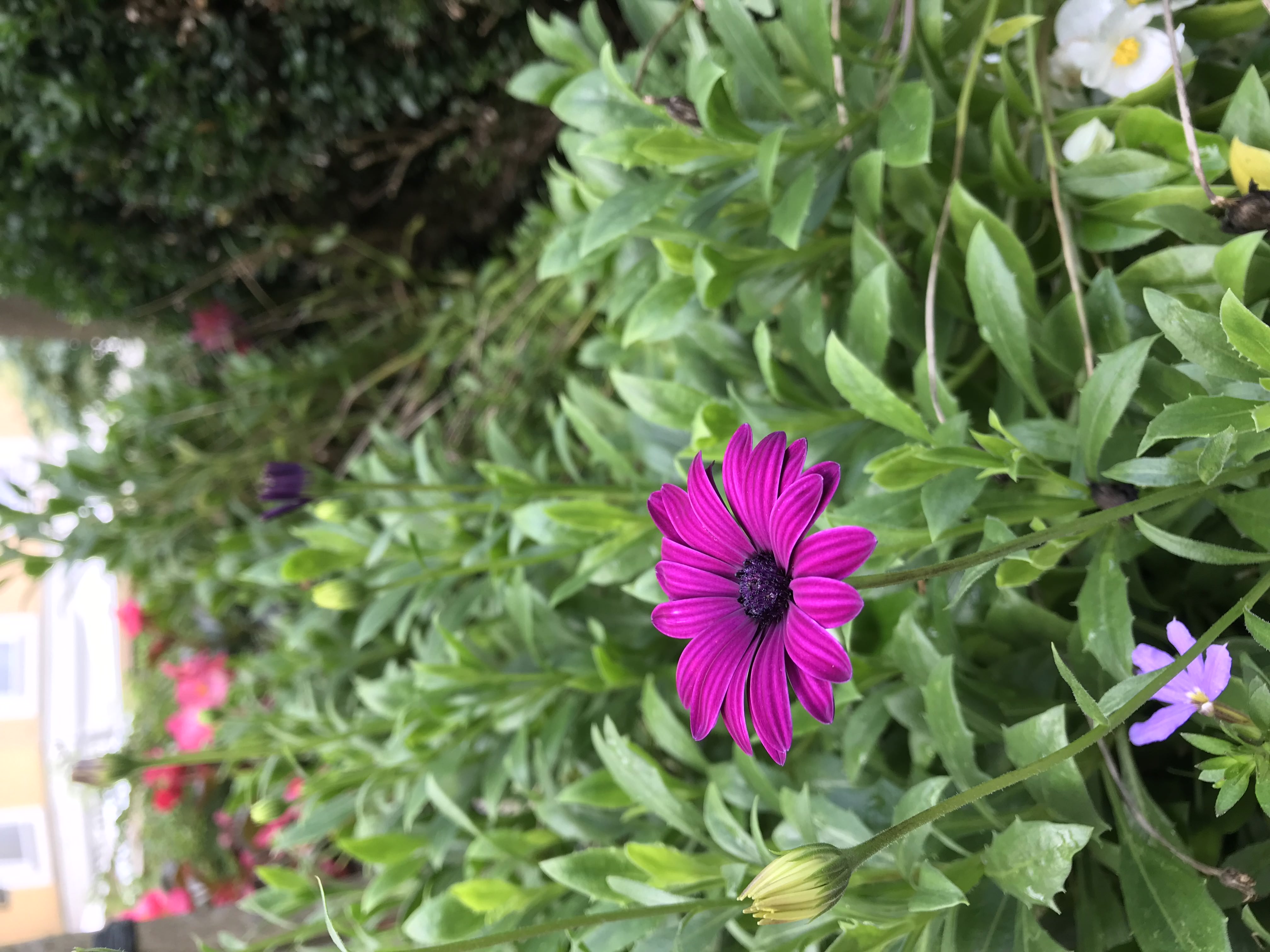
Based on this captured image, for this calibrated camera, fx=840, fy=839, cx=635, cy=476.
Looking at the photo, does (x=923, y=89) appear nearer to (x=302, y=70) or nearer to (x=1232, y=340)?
(x=1232, y=340)

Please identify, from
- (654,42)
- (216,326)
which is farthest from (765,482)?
(216,326)

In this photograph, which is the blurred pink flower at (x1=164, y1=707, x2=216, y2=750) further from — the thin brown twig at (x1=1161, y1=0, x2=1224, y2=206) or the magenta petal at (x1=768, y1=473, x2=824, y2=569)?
the thin brown twig at (x1=1161, y1=0, x2=1224, y2=206)

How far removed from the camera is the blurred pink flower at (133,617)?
2.00 m

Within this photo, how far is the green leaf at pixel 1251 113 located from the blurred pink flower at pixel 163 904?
1.95 metres

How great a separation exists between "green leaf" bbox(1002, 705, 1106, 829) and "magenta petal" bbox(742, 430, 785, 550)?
205 mm

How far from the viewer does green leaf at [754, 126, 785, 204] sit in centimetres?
58

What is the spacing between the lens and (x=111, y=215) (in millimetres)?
1489

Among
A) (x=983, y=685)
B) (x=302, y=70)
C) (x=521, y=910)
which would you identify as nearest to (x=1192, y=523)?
(x=983, y=685)

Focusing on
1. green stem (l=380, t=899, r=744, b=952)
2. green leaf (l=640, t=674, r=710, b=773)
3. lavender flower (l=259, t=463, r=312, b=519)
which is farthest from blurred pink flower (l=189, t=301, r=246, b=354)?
green stem (l=380, t=899, r=744, b=952)

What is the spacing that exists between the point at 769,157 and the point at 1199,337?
29 cm

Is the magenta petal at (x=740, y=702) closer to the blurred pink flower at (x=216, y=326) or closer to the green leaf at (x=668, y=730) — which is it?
the green leaf at (x=668, y=730)

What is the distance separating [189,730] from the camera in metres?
1.83

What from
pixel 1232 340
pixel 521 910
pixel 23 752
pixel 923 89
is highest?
pixel 923 89

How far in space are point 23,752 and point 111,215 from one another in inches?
124
